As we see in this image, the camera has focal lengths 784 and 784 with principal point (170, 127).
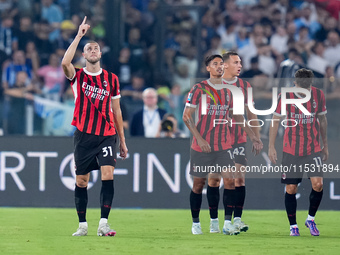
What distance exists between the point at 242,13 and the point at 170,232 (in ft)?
27.1

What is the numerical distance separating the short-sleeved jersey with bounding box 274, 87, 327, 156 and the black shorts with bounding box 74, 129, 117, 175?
1.98 metres

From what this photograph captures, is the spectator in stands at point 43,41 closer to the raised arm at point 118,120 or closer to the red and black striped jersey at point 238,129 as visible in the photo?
the red and black striped jersey at point 238,129

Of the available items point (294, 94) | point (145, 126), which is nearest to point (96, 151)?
point (294, 94)

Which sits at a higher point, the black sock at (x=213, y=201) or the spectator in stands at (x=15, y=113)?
the spectator in stands at (x=15, y=113)

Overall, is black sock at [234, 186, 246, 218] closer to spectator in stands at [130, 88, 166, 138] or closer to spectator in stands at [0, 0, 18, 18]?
spectator in stands at [130, 88, 166, 138]

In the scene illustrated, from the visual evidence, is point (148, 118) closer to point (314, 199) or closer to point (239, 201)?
point (239, 201)

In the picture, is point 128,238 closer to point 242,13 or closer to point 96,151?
point 96,151

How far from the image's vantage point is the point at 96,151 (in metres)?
8.19

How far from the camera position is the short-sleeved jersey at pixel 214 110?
28.3ft

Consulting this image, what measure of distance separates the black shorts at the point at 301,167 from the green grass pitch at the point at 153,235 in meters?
0.64

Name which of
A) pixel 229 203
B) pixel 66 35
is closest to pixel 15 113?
pixel 66 35

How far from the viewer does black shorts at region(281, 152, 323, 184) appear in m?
8.52

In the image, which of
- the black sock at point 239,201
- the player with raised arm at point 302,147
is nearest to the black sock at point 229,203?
the black sock at point 239,201

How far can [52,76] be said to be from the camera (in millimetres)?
14133
